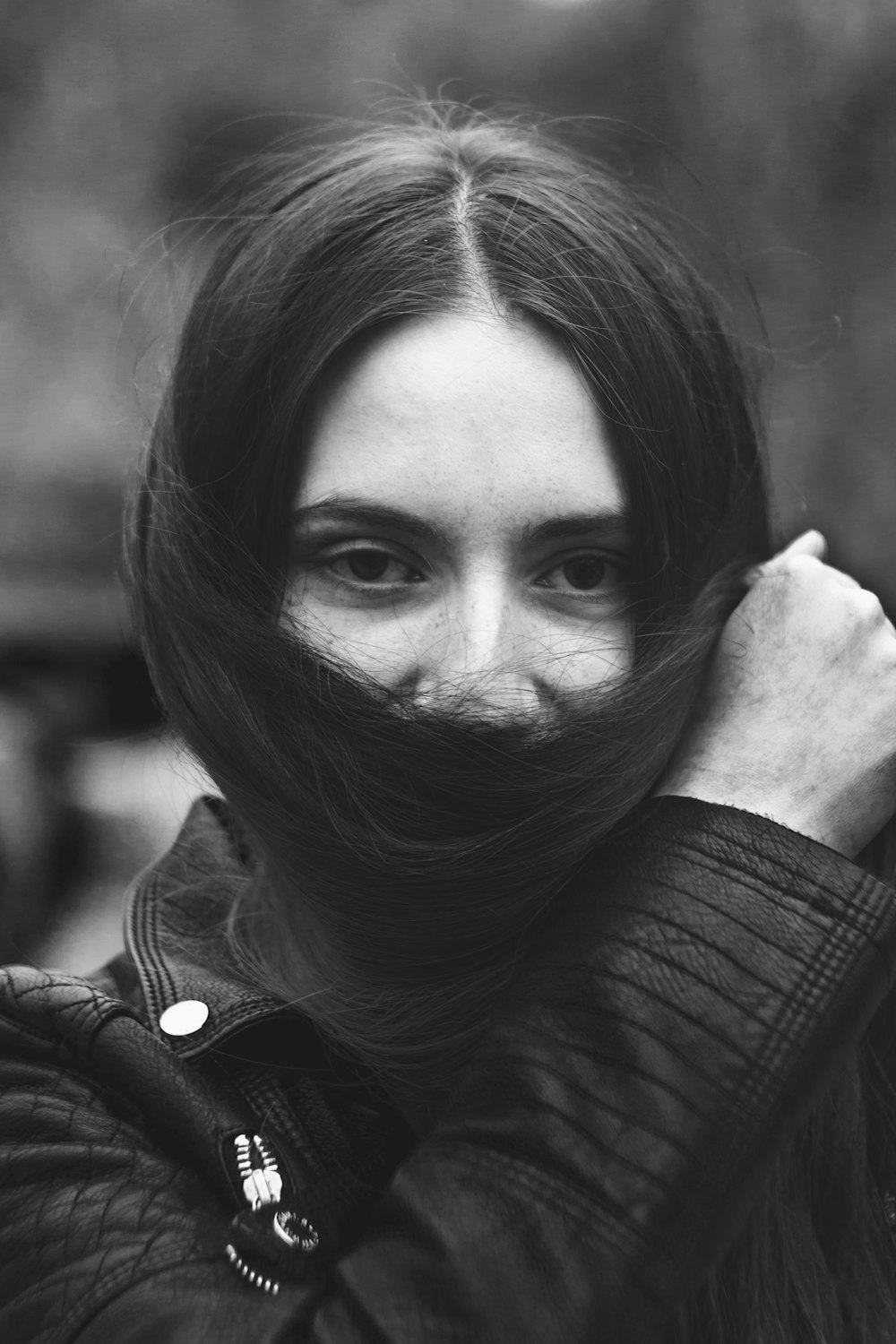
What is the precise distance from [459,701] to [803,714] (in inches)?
11.4

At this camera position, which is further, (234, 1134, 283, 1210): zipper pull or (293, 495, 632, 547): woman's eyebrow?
(293, 495, 632, 547): woman's eyebrow

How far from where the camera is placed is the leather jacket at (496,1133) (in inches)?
28.2

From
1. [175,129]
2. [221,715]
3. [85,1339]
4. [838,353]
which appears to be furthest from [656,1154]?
[175,129]

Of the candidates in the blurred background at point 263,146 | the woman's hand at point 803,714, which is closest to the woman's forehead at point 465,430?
the woman's hand at point 803,714

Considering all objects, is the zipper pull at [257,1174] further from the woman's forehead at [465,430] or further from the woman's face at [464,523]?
the woman's forehead at [465,430]

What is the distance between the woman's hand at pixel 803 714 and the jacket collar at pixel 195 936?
405 millimetres

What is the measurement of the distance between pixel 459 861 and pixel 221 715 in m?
0.25

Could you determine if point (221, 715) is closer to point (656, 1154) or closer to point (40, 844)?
point (656, 1154)

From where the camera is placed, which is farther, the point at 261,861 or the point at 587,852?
the point at 261,861

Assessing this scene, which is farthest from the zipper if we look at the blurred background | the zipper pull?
the blurred background

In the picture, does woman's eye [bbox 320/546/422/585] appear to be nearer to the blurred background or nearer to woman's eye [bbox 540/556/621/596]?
woman's eye [bbox 540/556/621/596]

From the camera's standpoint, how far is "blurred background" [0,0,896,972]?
5.97 ft

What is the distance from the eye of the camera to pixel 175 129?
1.85m

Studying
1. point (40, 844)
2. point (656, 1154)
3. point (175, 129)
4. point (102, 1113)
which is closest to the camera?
point (656, 1154)
